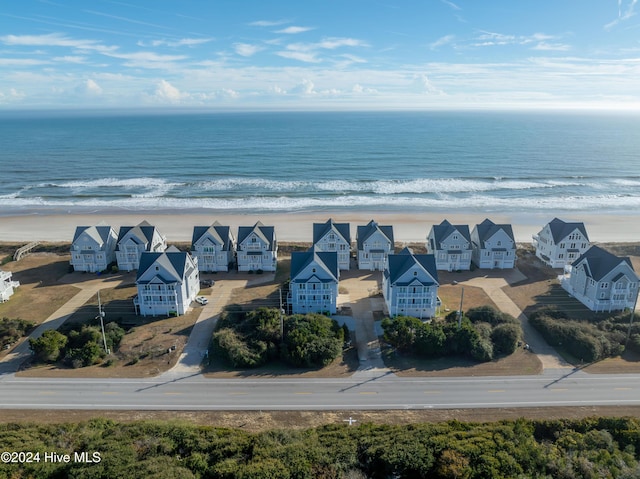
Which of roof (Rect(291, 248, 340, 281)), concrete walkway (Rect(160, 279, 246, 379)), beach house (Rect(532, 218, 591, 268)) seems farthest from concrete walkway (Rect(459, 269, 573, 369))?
concrete walkway (Rect(160, 279, 246, 379))

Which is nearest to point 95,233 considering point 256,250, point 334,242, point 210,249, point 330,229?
point 210,249

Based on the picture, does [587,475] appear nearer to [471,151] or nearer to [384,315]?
[384,315]

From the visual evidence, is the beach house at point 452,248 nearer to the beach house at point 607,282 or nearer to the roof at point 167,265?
the beach house at point 607,282

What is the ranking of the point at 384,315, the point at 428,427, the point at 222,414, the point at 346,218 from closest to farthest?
1. the point at 428,427
2. the point at 222,414
3. the point at 384,315
4. the point at 346,218

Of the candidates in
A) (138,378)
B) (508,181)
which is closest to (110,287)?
(138,378)

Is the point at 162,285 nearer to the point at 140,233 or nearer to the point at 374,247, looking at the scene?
the point at 140,233

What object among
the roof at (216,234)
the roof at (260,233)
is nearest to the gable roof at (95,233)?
the roof at (216,234)
